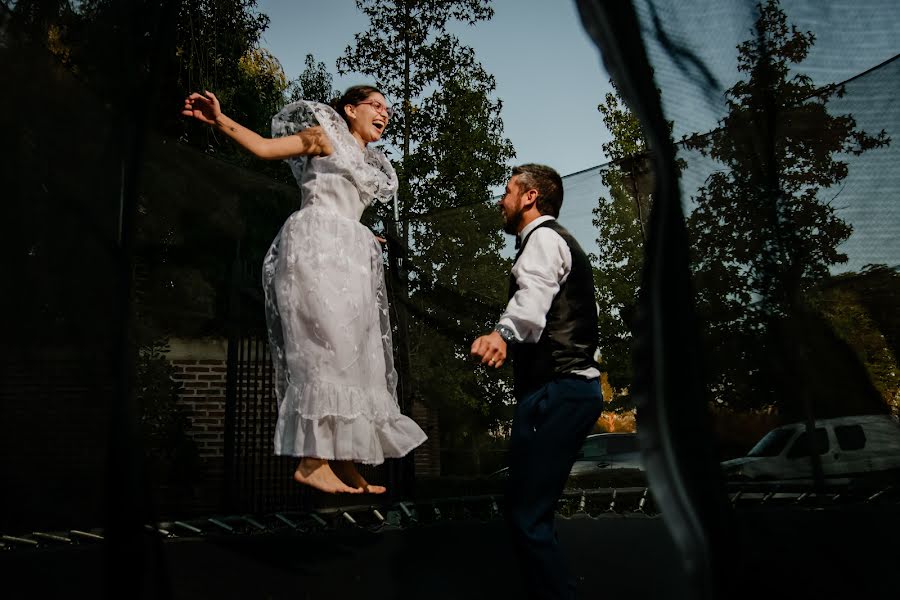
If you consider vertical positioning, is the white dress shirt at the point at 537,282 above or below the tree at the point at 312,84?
below

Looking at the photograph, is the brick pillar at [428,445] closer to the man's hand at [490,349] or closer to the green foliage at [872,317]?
the man's hand at [490,349]

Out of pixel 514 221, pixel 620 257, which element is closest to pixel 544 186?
pixel 514 221

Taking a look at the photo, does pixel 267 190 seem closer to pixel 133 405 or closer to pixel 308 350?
pixel 308 350

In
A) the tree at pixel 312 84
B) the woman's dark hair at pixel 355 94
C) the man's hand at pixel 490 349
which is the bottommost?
the man's hand at pixel 490 349

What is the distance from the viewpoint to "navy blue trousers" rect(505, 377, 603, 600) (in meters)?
1.33

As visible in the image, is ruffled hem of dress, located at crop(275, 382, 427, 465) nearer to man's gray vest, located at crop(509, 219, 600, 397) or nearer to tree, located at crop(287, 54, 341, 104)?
man's gray vest, located at crop(509, 219, 600, 397)

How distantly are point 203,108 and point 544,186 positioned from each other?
75cm

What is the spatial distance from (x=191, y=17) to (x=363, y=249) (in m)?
1.78

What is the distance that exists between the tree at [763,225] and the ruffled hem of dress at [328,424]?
0.79 meters

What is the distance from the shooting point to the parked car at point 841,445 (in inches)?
51.8

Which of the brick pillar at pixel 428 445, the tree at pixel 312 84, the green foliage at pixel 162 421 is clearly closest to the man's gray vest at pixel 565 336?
the green foliage at pixel 162 421

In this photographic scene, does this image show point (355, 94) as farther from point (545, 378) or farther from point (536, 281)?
point (545, 378)

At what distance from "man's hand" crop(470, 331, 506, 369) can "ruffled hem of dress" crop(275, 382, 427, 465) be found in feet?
1.34

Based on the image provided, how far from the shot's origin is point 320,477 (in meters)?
1.54
